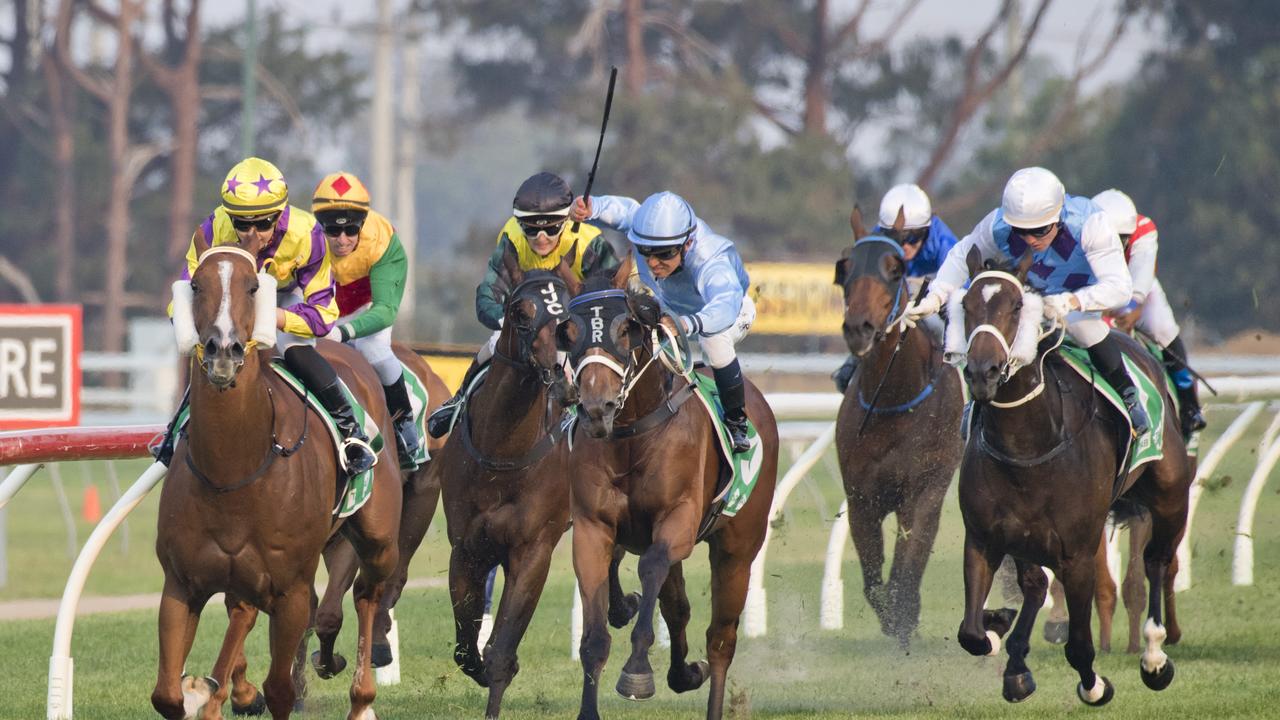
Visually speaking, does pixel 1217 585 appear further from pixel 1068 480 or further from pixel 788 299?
pixel 788 299

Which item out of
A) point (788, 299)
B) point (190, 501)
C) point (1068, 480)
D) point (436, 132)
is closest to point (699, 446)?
point (1068, 480)

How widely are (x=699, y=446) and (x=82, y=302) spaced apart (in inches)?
956

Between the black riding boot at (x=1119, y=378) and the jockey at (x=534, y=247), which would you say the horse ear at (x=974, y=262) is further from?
the jockey at (x=534, y=247)

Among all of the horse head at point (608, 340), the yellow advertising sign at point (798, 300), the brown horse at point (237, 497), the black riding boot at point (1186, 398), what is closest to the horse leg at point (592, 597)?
the horse head at point (608, 340)

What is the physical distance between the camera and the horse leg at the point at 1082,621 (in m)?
7.03

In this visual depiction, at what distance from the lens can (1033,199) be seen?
7.20 metres

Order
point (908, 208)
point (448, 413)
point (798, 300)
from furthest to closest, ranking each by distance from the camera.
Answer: point (798, 300) → point (908, 208) → point (448, 413)

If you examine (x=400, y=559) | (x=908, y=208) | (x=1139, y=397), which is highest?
(x=908, y=208)

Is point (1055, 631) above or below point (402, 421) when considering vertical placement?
below

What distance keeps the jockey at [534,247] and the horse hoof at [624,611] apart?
115 cm

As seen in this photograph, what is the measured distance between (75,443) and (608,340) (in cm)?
243

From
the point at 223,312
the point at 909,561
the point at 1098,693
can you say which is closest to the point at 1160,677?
the point at 1098,693

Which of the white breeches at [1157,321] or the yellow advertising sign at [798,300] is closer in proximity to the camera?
the white breeches at [1157,321]

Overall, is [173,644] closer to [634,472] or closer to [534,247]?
[634,472]
